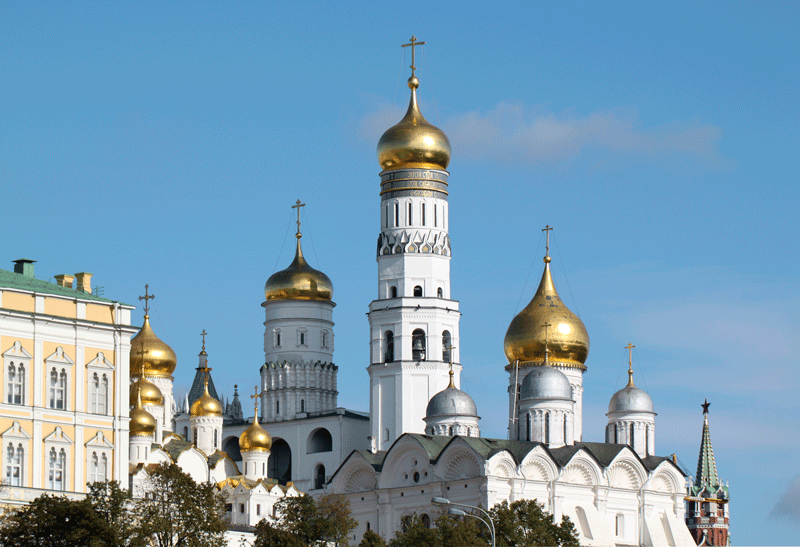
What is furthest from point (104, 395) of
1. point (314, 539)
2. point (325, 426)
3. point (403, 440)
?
point (325, 426)

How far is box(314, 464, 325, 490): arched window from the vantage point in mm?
71713

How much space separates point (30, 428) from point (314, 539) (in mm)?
8315

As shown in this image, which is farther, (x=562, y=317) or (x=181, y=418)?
(x=181, y=418)

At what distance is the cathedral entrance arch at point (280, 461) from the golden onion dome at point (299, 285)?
19.7 ft

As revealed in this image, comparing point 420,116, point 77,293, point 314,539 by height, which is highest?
point 420,116

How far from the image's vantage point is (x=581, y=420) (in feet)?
229

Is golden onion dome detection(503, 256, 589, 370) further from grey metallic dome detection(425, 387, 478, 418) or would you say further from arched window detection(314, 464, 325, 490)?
Answer: arched window detection(314, 464, 325, 490)

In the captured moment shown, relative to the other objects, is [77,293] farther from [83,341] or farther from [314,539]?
[314,539]

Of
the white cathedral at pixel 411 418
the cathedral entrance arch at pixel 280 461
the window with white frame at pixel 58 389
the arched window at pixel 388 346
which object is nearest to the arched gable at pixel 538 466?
the white cathedral at pixel 411 418

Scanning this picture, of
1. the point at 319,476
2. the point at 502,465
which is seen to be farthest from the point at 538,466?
the point at 319,476

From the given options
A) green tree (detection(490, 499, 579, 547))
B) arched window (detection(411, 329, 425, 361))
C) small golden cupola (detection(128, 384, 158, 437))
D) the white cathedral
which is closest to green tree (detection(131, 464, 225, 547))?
green tree (detection(490, 499, 579, 547))

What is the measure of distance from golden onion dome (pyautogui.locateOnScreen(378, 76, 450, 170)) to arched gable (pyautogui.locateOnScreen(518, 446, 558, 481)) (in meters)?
12.3

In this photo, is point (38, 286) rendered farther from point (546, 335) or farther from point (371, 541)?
point (546, 335)

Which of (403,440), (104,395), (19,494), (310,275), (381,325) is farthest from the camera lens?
(310,275)
